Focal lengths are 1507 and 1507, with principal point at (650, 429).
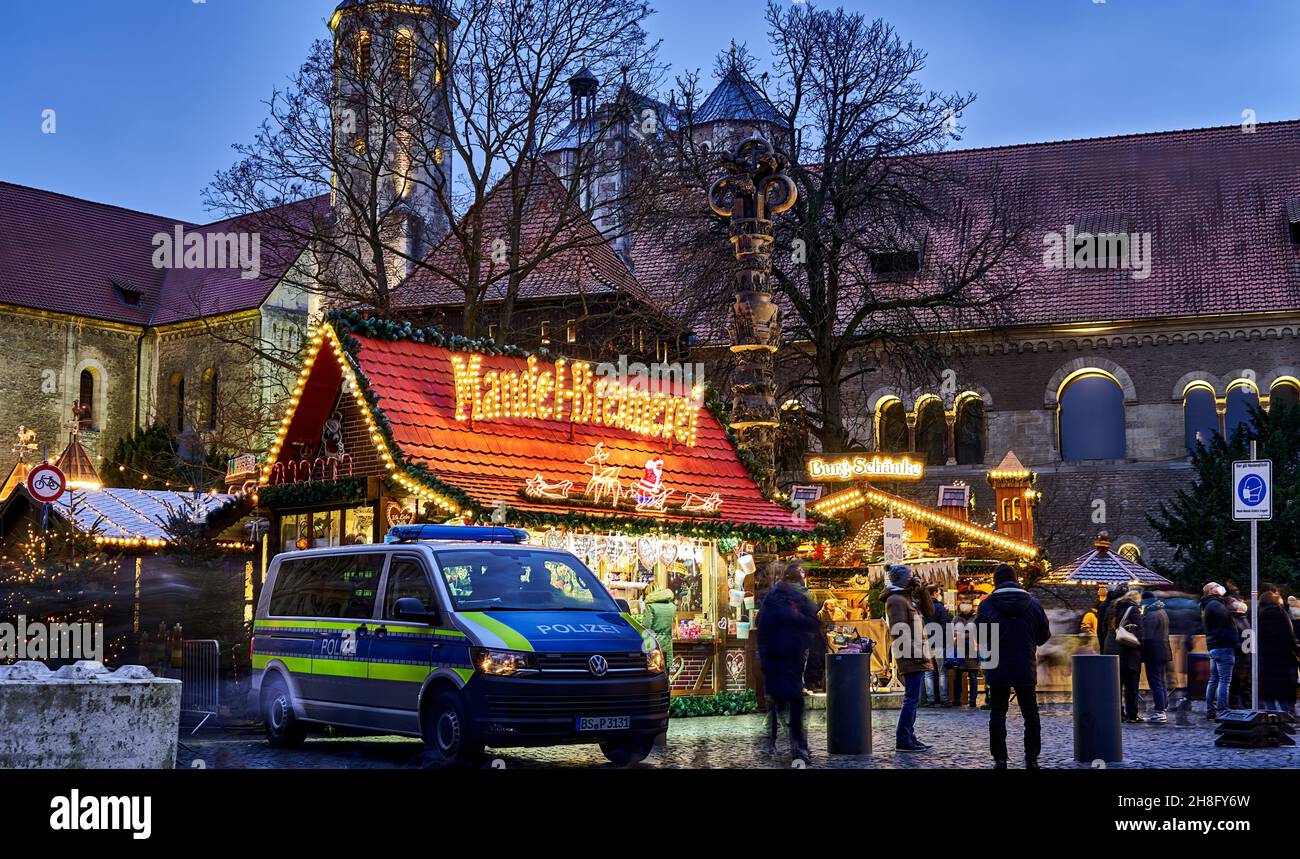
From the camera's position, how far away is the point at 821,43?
115ft

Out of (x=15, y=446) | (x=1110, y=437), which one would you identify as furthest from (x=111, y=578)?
(x=15, y=446)

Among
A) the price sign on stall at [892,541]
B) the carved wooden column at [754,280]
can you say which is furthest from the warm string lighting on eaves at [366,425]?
the price sign on stall at [892,541]

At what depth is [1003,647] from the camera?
1338 centimetres

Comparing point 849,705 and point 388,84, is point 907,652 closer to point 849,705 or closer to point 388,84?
point 849,705

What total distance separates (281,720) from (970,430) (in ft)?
114

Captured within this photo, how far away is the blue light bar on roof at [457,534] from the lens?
14.7 m

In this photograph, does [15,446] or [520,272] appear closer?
[520,272]

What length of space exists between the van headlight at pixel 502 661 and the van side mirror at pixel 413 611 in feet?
2.45
